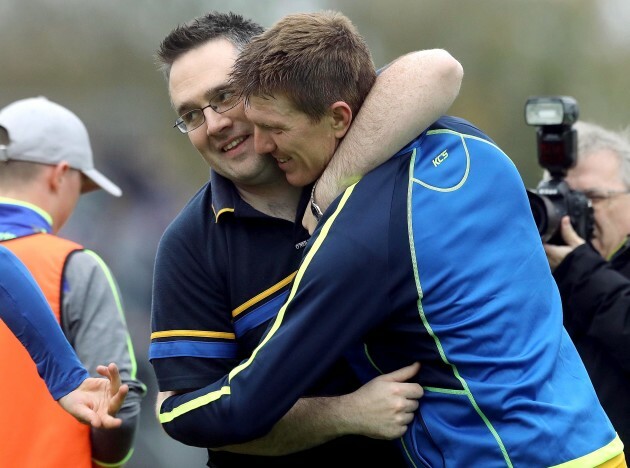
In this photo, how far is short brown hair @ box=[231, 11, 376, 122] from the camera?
238cm

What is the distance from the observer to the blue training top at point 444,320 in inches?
88.2

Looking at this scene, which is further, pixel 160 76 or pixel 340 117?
pixel 160 76

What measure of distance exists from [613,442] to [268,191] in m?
1.02

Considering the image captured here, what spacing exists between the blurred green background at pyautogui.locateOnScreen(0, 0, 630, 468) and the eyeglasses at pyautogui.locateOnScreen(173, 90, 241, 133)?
392 cm

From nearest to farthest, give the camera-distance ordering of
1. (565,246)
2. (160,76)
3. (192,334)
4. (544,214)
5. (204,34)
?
(192,334), (204,34), (544,214), (565,246), (160,76)

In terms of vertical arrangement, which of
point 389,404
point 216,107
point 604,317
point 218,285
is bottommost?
point 604,317

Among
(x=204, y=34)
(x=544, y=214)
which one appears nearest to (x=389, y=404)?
Result: (x=204, y=34)

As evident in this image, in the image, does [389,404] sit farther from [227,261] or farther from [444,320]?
[227,261]

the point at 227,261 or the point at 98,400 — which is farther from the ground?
the point at 227,261

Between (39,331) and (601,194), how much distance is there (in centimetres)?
215

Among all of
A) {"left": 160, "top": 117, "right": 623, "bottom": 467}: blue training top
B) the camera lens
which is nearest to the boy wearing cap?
{"left": 160, "top": 117, "right": 623, "bottom": 467}: blue training top

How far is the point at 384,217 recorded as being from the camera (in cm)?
227

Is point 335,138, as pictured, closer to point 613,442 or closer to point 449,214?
point 449,214

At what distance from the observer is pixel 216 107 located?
8.79 ft
